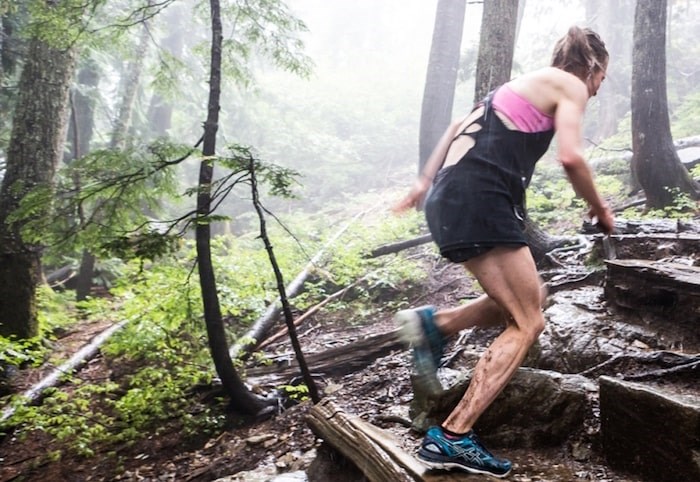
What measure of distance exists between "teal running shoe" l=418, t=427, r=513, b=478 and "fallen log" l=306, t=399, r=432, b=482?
10cm

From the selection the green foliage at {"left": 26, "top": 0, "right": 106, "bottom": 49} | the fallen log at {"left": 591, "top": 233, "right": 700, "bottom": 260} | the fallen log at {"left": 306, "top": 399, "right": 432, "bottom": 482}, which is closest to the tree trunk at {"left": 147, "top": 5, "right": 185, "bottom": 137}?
the green foliage at {"left": 26, "top": 0, "right": 106, "bottom": 49}

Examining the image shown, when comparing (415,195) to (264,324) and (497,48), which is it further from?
(497,48)

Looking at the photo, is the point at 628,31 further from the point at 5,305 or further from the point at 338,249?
the point at 5,305

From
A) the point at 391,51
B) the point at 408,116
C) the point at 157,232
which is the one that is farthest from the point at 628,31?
the point at 157,232

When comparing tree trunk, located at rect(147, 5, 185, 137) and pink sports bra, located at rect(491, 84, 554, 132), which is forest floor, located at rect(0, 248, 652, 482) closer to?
pink sports bra, located at rect(491, 84, 554, 132)

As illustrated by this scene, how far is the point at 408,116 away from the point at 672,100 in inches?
444

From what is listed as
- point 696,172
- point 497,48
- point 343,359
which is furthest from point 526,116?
point 696,172

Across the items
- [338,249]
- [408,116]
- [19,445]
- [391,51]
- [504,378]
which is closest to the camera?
[504,378]

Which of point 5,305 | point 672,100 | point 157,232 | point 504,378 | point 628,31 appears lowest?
point 5,305

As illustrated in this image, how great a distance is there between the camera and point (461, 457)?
2389mm

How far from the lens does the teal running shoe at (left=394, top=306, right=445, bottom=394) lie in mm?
2943

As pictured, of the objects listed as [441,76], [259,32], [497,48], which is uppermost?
[441,76]

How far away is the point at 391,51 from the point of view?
29.4m

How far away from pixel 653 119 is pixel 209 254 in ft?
25.3
